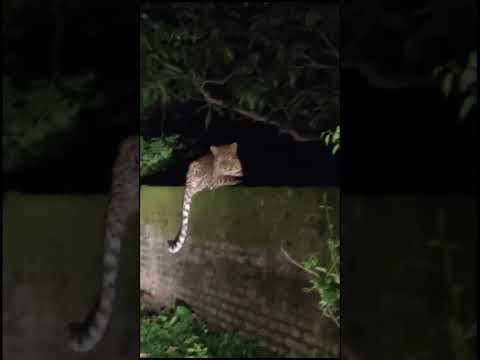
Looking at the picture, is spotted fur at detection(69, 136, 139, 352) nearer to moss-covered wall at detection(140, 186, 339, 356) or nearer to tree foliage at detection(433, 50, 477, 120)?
tree foliage at detection(433, 50, 477, 120)

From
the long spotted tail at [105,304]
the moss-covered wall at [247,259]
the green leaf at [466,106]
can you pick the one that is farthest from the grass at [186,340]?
the green leaf at [466,106]

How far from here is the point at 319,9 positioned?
4680 millimetres

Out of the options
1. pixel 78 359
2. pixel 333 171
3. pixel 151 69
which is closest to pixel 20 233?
pixel 78 359

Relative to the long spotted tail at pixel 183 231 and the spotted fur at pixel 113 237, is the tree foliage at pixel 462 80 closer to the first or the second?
the spotted fur at pixel 113 237

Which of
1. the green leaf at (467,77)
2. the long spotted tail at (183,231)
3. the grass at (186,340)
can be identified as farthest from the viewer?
the long spotted tail at (183,231)

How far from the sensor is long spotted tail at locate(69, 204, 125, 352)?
158cm

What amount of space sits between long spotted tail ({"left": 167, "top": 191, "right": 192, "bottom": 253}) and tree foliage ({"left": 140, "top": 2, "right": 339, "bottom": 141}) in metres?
1.37

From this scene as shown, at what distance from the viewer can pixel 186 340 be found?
240 inches

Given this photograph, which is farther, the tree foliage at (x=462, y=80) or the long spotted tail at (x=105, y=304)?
the long spotted tail at (x=105, y=304)

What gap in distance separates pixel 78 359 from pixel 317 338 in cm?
352

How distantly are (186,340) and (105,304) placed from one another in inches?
189

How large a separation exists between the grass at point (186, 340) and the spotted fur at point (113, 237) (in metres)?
4.08

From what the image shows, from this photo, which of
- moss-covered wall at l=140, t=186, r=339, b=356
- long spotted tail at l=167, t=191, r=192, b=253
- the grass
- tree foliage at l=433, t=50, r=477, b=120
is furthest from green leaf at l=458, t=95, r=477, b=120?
long spotted tail at l=167, t=191, r=192, b=253

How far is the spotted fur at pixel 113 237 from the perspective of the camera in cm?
158
